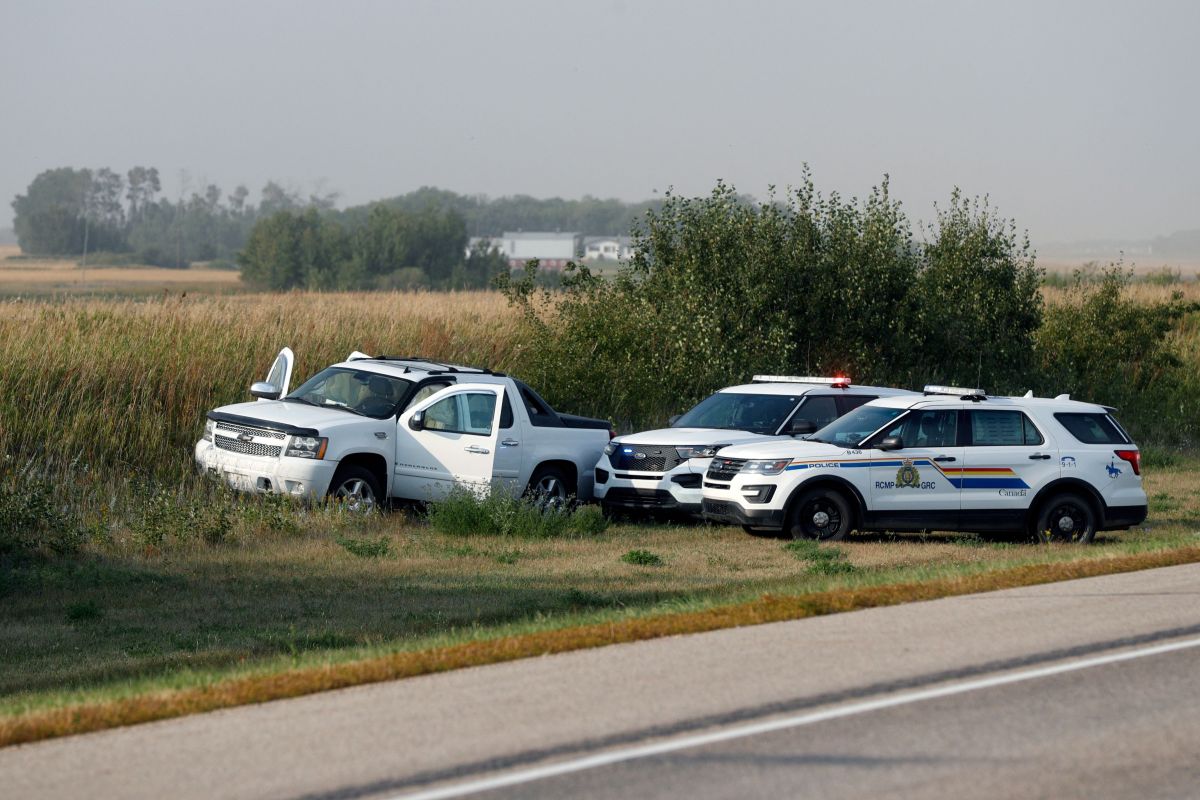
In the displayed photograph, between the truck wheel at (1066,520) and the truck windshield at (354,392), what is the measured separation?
805 cm

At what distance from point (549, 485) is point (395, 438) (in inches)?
88.2

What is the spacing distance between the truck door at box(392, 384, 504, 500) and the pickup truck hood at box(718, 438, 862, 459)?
3271 millimetres

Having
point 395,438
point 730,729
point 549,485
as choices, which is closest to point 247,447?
point 395,438

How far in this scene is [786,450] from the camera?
16.9 metres

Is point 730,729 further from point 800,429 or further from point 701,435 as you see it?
point 800,429

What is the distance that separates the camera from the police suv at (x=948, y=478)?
55.0 feet

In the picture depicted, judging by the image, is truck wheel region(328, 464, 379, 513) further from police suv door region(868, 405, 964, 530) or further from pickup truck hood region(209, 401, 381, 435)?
police suv door region(868, 405, 964, 530)

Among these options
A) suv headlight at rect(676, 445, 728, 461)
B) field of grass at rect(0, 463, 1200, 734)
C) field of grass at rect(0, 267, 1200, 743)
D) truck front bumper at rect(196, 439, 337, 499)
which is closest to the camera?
field of grass at rect(0, 463, 1200, 734)

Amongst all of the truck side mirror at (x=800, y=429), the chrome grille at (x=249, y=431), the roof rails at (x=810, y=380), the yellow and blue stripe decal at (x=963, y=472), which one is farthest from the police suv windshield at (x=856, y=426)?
the chrome grille at (x=249, y=431)

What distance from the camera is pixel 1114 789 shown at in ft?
21.6

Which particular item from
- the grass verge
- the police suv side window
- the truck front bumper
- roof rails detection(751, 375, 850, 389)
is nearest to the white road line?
the grass verge

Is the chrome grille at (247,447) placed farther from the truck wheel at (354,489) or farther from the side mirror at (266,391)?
the side mirror at (266,391)

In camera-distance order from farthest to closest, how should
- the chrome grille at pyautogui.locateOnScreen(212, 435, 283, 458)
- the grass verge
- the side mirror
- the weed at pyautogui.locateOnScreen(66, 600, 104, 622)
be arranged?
the side mirror
the chrome grille at pyautogui.locateOnScreen(212, 435, 283, 458)
the weed at pyautogui.locateOnScreen(66, 600, 104, 622)
the grass verge

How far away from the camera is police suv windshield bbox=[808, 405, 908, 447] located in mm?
17094
